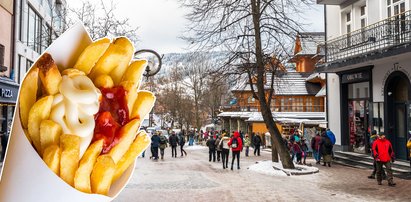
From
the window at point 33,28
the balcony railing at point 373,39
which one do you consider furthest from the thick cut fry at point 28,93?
the window at point 33,28

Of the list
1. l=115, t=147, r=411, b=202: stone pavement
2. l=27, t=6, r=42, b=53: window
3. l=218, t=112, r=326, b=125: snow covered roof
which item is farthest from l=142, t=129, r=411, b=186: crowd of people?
l=27, t=6, r=42, b=53: window

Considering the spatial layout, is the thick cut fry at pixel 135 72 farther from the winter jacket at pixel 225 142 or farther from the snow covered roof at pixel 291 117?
the snow covered roof at pixel 291 117

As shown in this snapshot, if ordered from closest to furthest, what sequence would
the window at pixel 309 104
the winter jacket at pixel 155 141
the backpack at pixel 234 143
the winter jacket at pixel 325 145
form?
the backpack at pixel 234 143
the winter jacket at pixel 325 145
the winter jacket at pixel 155 141
the window at pixel 309 104

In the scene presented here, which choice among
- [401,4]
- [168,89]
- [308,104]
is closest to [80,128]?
[401,4]

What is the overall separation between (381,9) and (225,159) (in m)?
10.5

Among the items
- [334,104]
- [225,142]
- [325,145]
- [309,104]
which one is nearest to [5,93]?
[225,142]

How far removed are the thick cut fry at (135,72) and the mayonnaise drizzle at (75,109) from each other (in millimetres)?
229

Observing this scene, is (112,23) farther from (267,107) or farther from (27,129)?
(27,129)

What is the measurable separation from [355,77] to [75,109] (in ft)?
73.4

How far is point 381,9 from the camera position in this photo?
64.1ft

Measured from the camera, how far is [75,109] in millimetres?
1502

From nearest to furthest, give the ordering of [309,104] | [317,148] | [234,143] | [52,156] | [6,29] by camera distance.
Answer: [52,156], [234,143], [6,29], [317,148], [309,104]

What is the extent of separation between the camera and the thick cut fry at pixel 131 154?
1703 mm

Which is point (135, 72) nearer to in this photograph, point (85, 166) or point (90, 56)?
point (90, 56)
